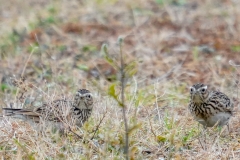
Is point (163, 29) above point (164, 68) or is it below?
above

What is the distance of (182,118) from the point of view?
8.16 m

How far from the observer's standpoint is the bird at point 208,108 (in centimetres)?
813

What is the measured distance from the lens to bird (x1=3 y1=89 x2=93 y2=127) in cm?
749

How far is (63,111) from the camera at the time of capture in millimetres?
7410

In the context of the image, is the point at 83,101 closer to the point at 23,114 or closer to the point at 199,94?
the point at 23,114

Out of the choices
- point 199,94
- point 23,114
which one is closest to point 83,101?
point 23,114

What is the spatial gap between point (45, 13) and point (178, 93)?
5895 mm

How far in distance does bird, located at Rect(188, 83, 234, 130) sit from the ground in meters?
0.12

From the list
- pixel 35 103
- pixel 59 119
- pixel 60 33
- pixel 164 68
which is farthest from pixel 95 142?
pixel 60 33

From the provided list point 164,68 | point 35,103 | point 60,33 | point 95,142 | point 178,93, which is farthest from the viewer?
point 60,33

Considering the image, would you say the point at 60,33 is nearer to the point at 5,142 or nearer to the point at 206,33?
the point at 206,33

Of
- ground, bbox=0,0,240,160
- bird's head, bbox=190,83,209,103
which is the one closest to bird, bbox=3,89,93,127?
ground, bbox=0,0,240,160

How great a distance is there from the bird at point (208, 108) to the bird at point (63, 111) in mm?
1212

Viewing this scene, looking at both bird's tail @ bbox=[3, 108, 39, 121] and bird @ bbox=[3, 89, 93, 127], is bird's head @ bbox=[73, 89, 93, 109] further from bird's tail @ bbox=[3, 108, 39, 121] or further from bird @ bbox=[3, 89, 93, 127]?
bird's tail @ bbox=[3, 108, 39, 121]
